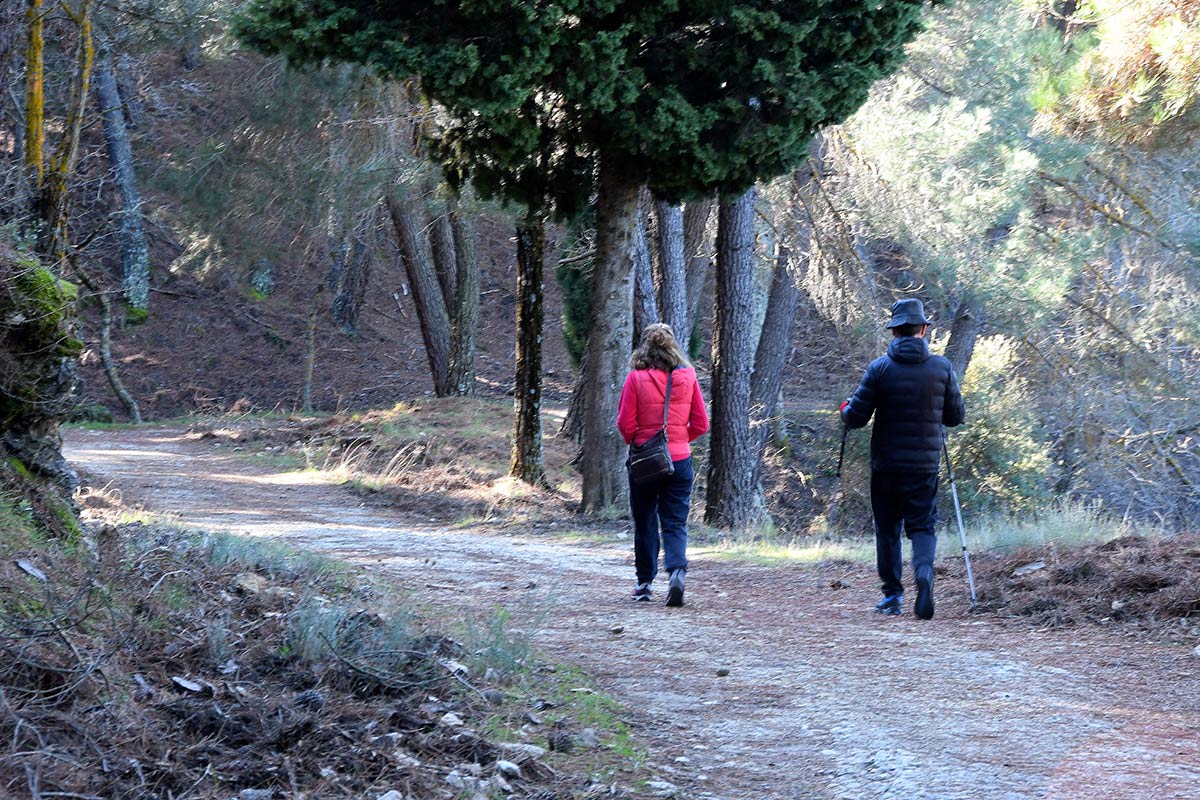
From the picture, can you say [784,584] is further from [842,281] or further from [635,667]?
[842,281]

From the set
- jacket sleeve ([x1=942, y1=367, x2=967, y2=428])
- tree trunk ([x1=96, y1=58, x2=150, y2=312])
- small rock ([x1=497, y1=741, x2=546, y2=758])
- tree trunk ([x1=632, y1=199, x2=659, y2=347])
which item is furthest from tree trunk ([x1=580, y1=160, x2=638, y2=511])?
tree trunk ([x1=96, y1=58, x2=150, y2=312])

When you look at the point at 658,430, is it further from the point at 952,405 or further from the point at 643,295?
the point at 643,295

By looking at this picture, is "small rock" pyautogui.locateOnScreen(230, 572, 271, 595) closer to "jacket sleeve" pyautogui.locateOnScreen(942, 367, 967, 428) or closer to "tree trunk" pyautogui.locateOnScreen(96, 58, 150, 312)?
"jacket sleeve" pyautogui.locateOnScreen(942, 367, 967, 428)

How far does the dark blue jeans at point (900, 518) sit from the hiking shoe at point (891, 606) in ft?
0.12

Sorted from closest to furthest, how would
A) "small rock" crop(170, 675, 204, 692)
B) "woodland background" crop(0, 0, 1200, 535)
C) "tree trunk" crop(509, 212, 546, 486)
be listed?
"small rock" crop(170, 675, 204, 692)
"woodland background" crop(0, 0, 1200, 535)
"tree trunk" crop(509, 212, 546, 486)

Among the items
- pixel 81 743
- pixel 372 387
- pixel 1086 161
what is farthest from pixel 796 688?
pixel 372 387

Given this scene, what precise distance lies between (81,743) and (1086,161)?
1600 centimetres

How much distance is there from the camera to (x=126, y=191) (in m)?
27.6

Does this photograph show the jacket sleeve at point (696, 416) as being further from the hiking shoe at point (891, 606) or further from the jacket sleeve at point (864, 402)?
the hiking shoe at point (891, 606)

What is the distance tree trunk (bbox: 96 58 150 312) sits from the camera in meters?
27.1

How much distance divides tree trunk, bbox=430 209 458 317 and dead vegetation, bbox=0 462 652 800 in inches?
656

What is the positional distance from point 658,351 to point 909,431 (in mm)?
1791

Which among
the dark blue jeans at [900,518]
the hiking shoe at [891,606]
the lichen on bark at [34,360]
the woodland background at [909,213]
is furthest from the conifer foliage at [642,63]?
the lichen on bark at [34,360]

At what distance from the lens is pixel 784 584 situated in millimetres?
9859
